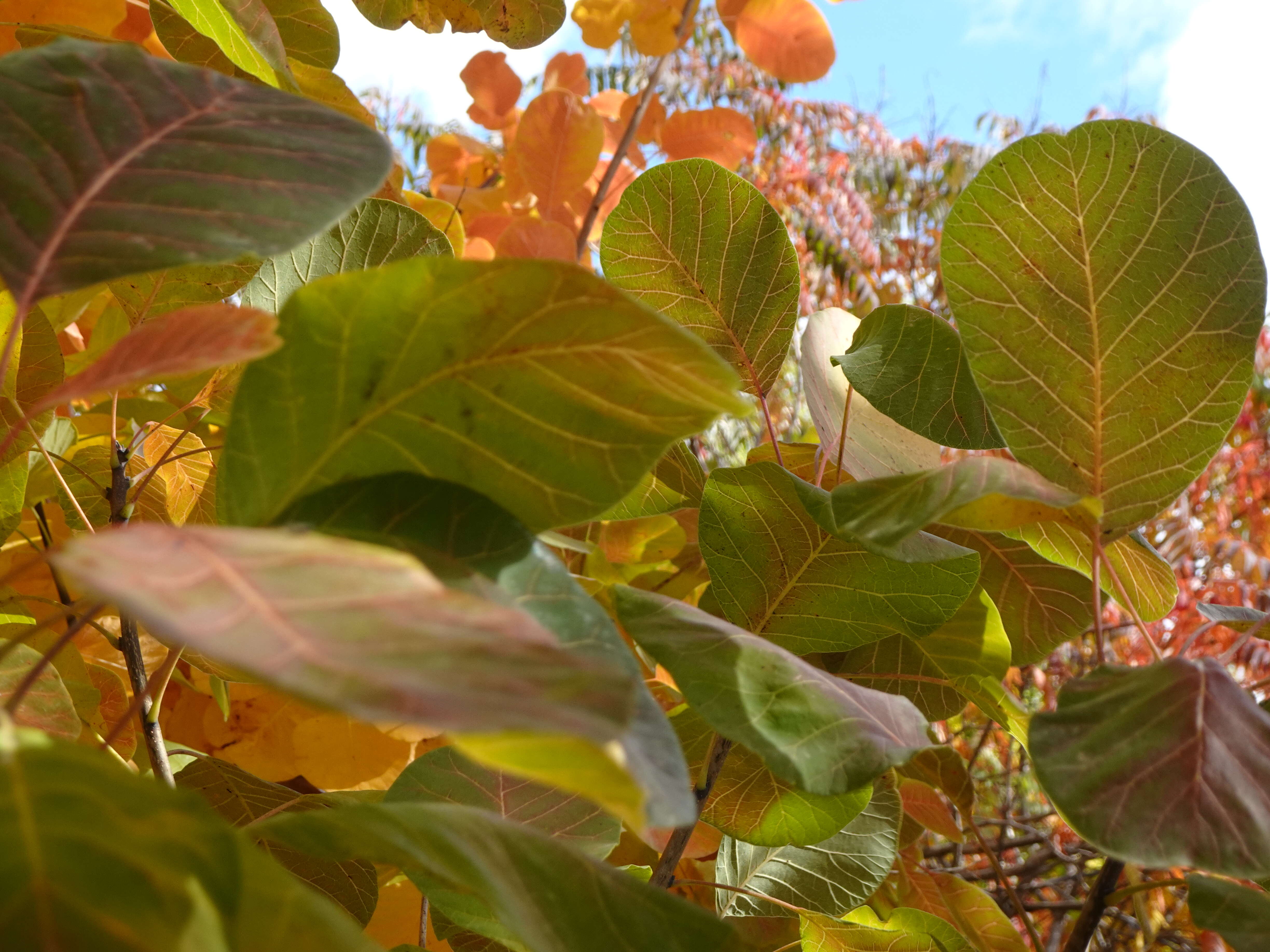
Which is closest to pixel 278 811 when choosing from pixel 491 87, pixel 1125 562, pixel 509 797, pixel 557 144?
pixel 509 797

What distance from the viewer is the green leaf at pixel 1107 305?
40cm

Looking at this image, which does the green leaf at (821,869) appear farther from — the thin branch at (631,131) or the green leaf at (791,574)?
the thin branch at (631,131)

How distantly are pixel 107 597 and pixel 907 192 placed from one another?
5438 mm

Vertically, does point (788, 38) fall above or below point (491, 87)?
above

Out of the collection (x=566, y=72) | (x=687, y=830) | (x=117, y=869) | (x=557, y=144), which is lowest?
(x=687, y=830)

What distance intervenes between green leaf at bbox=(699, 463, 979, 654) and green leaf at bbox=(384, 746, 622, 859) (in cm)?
12

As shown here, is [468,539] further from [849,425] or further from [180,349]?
[849,425]

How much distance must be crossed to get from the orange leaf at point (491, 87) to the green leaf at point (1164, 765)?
1.07 meters

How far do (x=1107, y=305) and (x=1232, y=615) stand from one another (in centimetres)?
22

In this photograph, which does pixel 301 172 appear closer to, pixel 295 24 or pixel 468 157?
pixel 295 24

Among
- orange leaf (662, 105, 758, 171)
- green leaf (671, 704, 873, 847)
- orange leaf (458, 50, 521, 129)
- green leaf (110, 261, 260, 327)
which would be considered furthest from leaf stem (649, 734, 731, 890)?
orange leaf (458, 50, 521, 129)

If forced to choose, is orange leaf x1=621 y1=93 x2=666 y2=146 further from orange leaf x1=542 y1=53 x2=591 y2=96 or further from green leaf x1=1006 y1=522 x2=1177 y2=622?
green leaf x1=1006 y1=522 x2=1177 y2=622

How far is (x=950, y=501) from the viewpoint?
326mm

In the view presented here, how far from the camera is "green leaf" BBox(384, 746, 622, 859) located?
1.46ft
